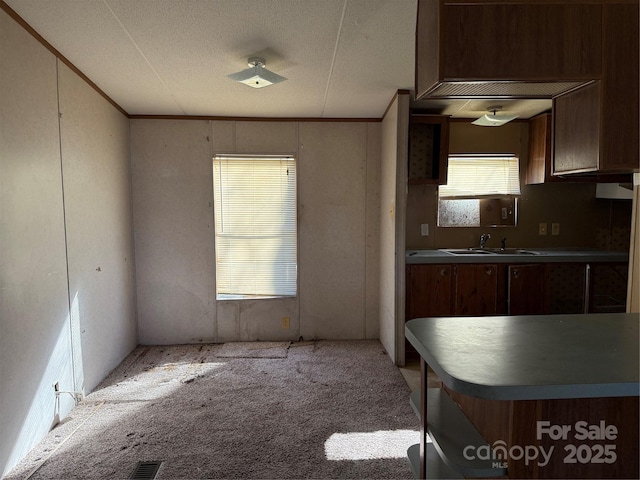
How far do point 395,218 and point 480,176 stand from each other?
1.35 m

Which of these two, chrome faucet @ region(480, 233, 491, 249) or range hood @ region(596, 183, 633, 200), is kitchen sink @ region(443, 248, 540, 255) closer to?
chrome faucet @ region(480, 233, 491, 249)

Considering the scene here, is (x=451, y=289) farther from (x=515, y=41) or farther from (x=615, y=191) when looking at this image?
(x=515, y=41)

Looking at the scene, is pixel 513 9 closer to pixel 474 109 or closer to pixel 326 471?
pixel 326 471

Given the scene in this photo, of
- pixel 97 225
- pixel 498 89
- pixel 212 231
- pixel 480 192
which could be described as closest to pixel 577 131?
pixel 498 89

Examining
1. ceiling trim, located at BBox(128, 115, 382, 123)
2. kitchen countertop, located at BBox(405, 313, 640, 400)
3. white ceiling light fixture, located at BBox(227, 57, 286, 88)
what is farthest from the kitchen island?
ceiling trim, located at BBox(128, 115, 382, 123)

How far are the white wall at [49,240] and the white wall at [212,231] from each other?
1.75ft

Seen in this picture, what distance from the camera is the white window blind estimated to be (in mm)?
4211

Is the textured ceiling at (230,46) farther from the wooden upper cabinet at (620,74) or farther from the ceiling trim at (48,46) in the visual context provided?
the wooden upper cabinet at (620,74)

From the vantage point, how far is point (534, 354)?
3.88ft

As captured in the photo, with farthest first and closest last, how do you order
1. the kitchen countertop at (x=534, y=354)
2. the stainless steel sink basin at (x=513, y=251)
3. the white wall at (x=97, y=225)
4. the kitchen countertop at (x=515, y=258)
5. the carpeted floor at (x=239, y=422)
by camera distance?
1. the stainless steel sink basin at (x=513, y=251)
2. the kitchen countertop at (x=515, y=258)
3. the white wall at (x=97, y=225)
4. the carpeted floor at (x=239, y=422)
5. the kitchen countertop at (x=534, y=354)

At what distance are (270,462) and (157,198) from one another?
290cm

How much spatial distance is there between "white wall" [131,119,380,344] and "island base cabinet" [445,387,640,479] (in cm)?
306

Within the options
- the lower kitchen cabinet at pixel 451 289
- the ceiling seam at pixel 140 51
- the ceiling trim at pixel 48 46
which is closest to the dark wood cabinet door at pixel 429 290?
the lower kitchen cabinet at pixel 451 289

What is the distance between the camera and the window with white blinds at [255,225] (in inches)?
164
